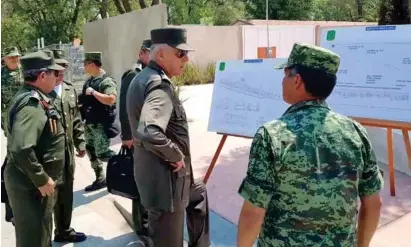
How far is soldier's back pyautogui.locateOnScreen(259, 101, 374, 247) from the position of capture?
1575 millimetres

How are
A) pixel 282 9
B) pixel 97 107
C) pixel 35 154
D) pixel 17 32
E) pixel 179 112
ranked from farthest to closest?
pixel 17 32
pixel 282 9
pixel 97 107
pixel 35 154
pixel 179 112

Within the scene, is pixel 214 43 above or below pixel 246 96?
above

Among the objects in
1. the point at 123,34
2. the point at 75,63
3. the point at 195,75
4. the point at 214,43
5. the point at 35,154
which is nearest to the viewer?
the point at 35,154

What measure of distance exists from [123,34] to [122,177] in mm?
6223

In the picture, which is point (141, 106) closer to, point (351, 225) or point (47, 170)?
point (47, 170)

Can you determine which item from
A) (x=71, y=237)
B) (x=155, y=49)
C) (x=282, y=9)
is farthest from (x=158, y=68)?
(x=282, y=9)

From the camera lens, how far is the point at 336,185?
63.3 inches

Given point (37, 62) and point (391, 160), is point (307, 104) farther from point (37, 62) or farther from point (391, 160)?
point (391, 160)

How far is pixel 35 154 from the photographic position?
8.96ft

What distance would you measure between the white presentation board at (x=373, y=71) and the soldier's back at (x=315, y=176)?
2.19m

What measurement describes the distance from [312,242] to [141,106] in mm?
1292

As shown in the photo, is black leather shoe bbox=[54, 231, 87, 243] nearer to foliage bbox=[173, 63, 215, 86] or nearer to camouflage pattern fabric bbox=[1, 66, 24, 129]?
camouflage pattern fabric bbox=[1, 66, 24, 129]

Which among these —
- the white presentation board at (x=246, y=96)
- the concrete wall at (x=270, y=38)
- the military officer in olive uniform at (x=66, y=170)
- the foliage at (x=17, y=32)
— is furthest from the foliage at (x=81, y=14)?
the military officer in olive uniform at (x=66, y=170)

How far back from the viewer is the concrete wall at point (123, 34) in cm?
739
